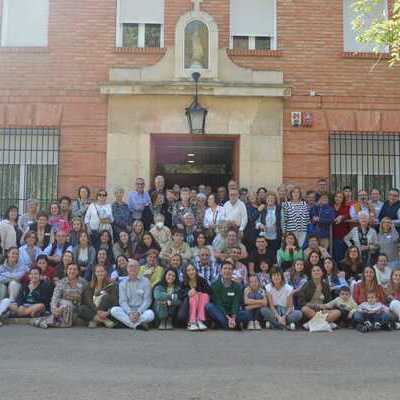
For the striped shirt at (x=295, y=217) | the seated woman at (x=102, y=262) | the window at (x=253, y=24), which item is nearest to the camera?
the seated woman at (x=102, y=262)

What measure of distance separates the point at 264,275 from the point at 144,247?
2141mm

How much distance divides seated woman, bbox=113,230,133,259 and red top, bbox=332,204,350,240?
3.89 meters

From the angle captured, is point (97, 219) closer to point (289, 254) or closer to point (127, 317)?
point (127, 317)

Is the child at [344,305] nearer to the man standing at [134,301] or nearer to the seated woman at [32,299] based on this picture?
the man standing at [134,301]

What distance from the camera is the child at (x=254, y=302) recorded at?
391 inches

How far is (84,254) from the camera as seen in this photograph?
35.8 feet

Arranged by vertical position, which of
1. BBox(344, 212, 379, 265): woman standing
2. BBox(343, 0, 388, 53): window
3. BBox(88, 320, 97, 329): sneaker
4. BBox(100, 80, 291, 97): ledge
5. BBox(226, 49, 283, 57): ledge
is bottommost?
BBox(88, 320, 97, 329): sneaker

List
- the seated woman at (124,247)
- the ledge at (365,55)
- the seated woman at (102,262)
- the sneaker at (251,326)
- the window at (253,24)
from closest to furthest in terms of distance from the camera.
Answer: the sneaker at (251,326), the seated woman at (102,262), the seated woman at (124,247), the ledge at (365,55), the window at (253,24)

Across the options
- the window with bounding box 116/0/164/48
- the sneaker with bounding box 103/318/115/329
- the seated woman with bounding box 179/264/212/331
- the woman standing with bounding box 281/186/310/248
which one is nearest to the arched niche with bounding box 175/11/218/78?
the window with bounding box 116/0/164/48

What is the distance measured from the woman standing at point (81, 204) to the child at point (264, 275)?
11.2ft

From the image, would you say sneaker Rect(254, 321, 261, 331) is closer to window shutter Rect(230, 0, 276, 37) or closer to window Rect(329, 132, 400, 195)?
window Rect(329, 132, 400, 195)

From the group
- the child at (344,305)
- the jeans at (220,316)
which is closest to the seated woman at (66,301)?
the jeans at (220,316)

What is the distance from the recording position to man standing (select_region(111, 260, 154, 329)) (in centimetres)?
967

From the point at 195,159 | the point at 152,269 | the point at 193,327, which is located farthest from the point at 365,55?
the point at 193,327
